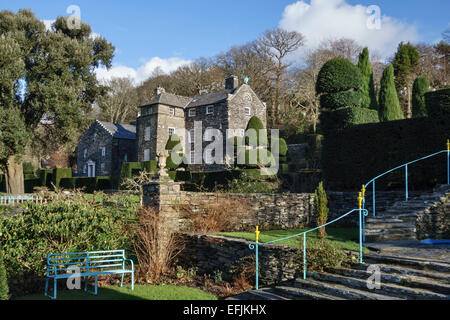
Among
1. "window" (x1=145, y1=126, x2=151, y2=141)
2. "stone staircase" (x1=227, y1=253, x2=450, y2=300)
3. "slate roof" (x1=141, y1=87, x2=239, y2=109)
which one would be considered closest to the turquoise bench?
"stone staircase" (x1=227, y1=253, x2=450, y2=300)

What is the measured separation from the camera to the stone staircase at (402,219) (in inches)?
365

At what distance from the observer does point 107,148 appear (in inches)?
1561

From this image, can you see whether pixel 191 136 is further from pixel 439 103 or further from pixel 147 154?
pixel 439 103

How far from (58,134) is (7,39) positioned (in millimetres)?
5987

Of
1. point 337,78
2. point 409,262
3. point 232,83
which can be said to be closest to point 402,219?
point 409,262

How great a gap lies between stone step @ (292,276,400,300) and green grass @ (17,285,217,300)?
1955 mm

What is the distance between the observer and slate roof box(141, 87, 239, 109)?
35.3 meters

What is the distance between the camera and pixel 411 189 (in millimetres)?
13164

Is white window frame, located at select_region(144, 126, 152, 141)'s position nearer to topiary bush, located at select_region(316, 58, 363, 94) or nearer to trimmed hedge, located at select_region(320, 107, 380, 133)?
topiary bush, located at select_region(316, 58, 363, 94)

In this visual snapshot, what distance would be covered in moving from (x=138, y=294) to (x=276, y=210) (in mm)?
6693

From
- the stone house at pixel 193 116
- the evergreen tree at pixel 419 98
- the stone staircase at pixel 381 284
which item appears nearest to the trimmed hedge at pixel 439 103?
the stone staircase at pixel 381 284

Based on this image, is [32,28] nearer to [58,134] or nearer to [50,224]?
[58,134]

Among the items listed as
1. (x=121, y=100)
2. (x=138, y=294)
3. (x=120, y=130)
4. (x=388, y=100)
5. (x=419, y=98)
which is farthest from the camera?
(x=121, y=100)
